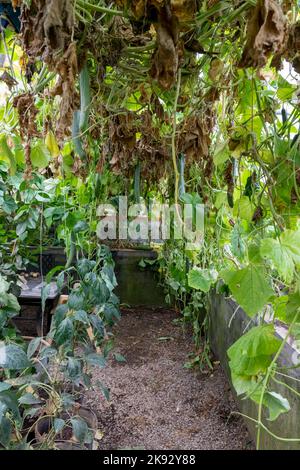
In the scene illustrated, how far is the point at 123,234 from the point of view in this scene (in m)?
2.57

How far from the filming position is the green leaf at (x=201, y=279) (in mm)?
1475

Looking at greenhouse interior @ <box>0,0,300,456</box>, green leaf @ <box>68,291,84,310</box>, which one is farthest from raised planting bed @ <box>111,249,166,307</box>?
green leaf @ <box>68,291,84,310</box>

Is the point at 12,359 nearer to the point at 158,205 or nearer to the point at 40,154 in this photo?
the point at 40,154

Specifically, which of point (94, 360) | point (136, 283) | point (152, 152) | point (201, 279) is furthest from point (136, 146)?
point (136, 283)

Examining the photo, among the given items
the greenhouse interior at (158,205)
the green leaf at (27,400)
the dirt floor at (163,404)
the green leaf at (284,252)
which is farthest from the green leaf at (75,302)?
the green leaf at (284,252)

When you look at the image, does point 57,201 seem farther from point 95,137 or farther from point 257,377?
point 257,377

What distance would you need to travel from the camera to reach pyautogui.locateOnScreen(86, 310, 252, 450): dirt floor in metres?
1.47

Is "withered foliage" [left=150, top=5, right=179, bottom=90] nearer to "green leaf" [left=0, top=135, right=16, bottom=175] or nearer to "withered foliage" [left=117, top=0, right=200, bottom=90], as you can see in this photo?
"withered foliage" [left=117, top=0, right=200, bottom=90]

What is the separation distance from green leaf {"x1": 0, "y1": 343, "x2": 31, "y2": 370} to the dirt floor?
0.79 m

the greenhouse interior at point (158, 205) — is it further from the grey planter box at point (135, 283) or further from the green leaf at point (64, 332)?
the grey planter box at point (135, 283)

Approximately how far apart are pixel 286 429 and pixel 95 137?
39.0 inches

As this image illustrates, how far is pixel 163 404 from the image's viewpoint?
5.65 feet

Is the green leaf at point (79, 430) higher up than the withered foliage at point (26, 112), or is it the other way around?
the withered foliage at point (26, 112)

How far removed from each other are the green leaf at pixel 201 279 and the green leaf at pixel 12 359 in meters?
0.79
